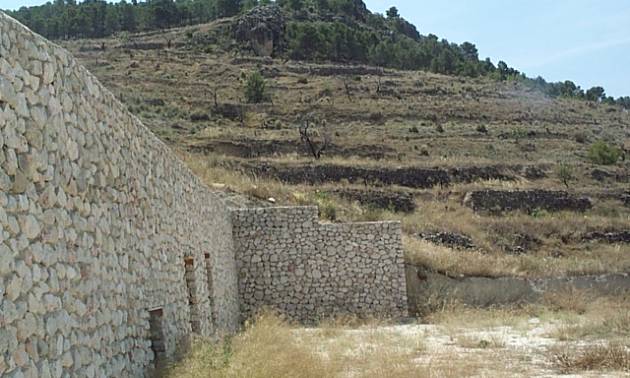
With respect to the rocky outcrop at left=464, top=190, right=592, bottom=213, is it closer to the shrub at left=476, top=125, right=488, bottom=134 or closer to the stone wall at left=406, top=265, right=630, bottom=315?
the stone wall at left=406, top=265, right=630, bottom=315

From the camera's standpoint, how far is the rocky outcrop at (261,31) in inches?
2719

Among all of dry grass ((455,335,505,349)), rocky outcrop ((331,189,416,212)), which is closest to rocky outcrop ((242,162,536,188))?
rocky outcrop ((331,189,416,212))

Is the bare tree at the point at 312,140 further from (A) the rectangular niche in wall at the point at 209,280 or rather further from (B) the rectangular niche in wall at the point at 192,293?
(B) the rectangular niche in wall at the point at 192,293

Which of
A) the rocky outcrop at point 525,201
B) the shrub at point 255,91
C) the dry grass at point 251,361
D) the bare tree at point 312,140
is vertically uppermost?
the shrub at point 255,91

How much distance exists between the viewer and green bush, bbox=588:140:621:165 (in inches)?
1603

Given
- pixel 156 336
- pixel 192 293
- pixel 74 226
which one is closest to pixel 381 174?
pixel 192 293

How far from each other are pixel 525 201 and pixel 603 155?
40.8ft

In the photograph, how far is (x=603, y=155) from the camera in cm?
4072

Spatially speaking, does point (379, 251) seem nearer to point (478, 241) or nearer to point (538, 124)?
point (478, 241)

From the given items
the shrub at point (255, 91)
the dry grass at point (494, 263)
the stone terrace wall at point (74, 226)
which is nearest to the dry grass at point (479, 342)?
the stone terrace wall at point (74, 226)

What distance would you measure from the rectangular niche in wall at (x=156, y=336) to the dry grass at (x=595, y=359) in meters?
5.72

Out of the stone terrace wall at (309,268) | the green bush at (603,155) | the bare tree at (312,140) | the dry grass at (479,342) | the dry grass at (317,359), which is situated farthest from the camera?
the green bush at (603,155)

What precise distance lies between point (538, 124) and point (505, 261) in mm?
31973

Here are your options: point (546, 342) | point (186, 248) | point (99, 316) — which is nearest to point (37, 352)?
point (99, 316)
